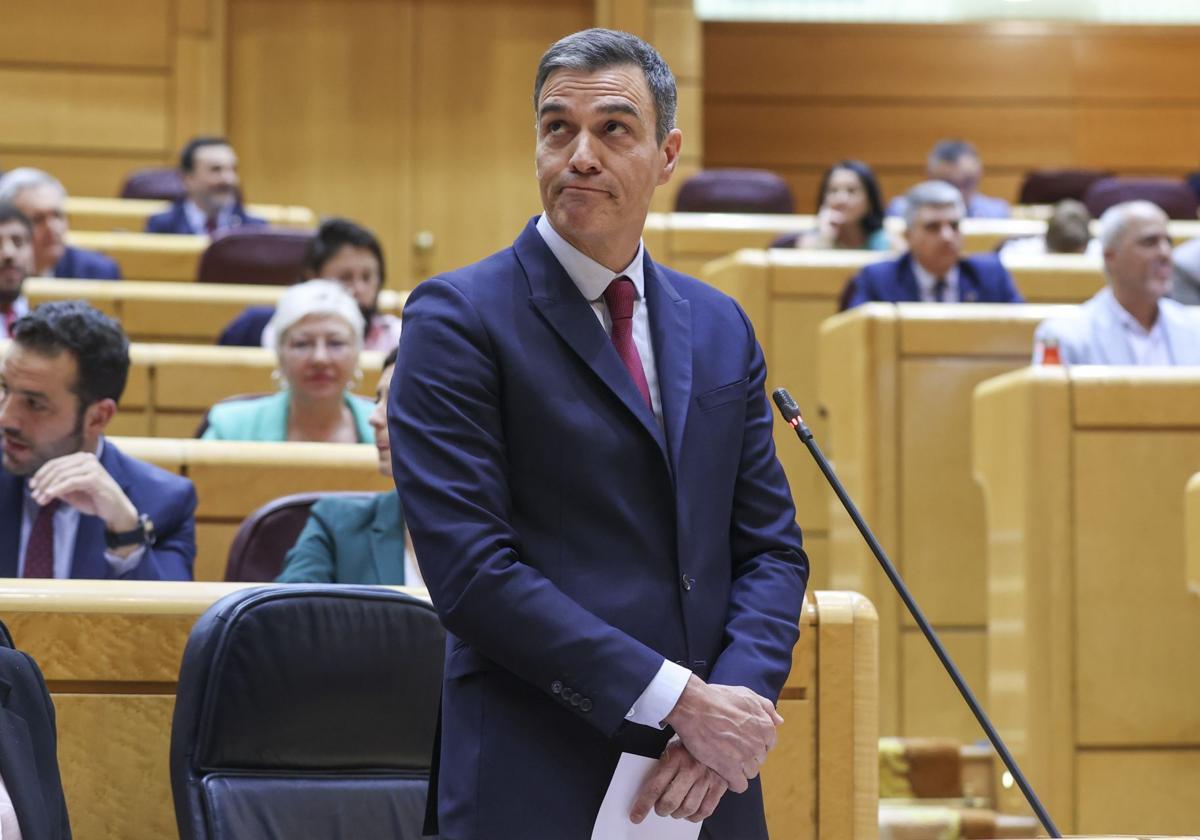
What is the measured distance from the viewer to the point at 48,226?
12.6 ft

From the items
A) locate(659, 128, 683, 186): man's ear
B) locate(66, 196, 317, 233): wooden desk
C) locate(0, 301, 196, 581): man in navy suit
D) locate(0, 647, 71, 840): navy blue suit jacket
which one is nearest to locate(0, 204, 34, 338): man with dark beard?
locate(0, 301, 196, 581): man in navy suit

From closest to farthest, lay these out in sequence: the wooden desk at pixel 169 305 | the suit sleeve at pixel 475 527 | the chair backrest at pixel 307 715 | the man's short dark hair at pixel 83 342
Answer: the suit sleeve at pixel 475 527, the chair backrest at pixel 307 715, the man's short dark hair at pixel 83 342, the wooden desk at pixel 169 305

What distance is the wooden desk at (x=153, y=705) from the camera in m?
1.43

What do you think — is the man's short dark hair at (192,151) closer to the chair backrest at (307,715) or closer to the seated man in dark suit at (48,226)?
the seated man in dark suit at (48,226)

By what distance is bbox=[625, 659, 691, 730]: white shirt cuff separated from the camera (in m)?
1.01

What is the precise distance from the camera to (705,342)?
115 cm

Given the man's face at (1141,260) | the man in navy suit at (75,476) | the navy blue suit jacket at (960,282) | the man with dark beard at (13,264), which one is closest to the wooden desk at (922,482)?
the man's face at (1141,260)

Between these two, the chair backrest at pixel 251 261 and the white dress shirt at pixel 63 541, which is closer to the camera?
the white dress shirt at pixel 63 541

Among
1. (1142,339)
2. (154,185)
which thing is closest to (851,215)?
(1142,339)

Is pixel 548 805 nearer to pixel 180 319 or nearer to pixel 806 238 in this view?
pixel 180 319

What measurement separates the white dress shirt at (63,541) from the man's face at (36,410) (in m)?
0.05

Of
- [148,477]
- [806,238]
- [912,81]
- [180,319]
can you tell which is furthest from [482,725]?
[912,81]

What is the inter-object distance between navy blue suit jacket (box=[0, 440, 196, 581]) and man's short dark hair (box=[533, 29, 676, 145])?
3.13 feet

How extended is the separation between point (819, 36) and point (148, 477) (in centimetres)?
553
